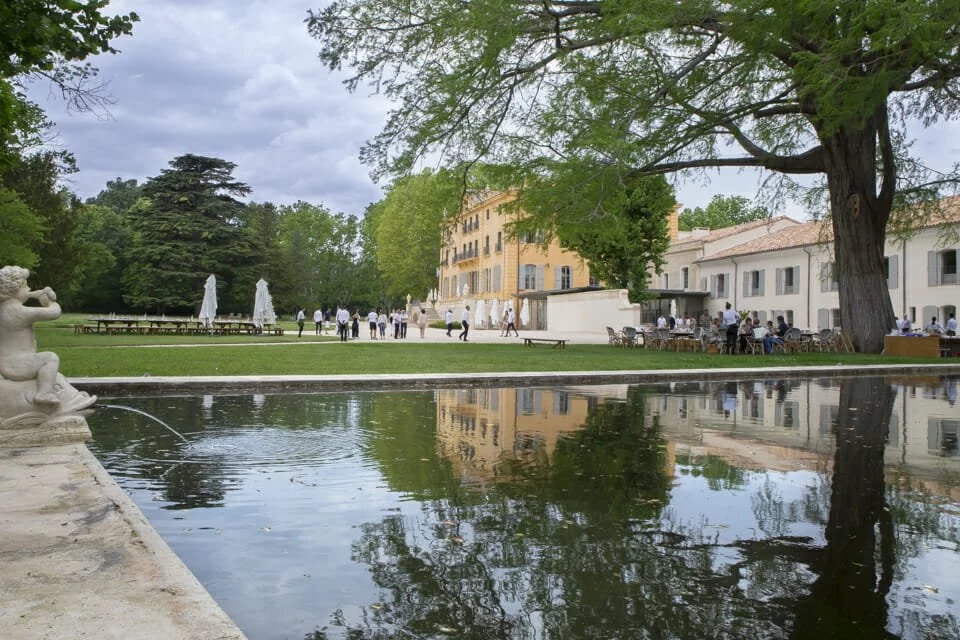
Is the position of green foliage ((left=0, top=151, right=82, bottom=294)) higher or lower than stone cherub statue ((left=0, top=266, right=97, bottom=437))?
higher

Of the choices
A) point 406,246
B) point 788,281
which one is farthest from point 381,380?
point 406,246

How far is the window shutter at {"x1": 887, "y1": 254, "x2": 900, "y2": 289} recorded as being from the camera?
1505 inches

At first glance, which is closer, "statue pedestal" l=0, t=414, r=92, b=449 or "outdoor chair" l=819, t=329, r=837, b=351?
"statue pedestal" l=0, t=414, r=92, b=449

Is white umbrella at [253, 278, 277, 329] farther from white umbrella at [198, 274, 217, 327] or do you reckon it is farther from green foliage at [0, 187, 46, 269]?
green foliage at [0, 187, 46, 269]

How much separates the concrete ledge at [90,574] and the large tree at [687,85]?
51.7 feet

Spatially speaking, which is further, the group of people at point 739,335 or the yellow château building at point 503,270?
the yellow château building at point 503,270

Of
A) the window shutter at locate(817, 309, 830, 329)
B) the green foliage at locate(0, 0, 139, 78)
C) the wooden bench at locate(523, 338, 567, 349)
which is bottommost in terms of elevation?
the wooden bench at locate(523, 338, 567, 349)

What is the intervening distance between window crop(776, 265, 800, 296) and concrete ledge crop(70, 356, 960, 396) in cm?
2885

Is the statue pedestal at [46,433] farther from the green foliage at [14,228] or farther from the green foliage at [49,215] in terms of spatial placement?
the green foliage at [49,215]

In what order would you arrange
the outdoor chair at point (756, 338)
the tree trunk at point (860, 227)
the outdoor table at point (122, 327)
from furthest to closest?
the outdoor table at point (122, 327) → the outdoor chair at point (756, 338) → the tree trunk at point (860, 227)

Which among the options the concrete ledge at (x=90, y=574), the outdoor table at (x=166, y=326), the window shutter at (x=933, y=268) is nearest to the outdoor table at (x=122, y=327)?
the outdoor table at (x=166, y=326)

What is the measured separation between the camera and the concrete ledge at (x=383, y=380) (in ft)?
39.3

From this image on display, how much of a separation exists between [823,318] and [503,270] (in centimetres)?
2605

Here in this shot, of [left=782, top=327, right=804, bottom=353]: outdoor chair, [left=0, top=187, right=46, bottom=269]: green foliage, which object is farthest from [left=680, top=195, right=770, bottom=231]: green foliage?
[left=0, top=187, right=46, bottom=269]: green foliage
